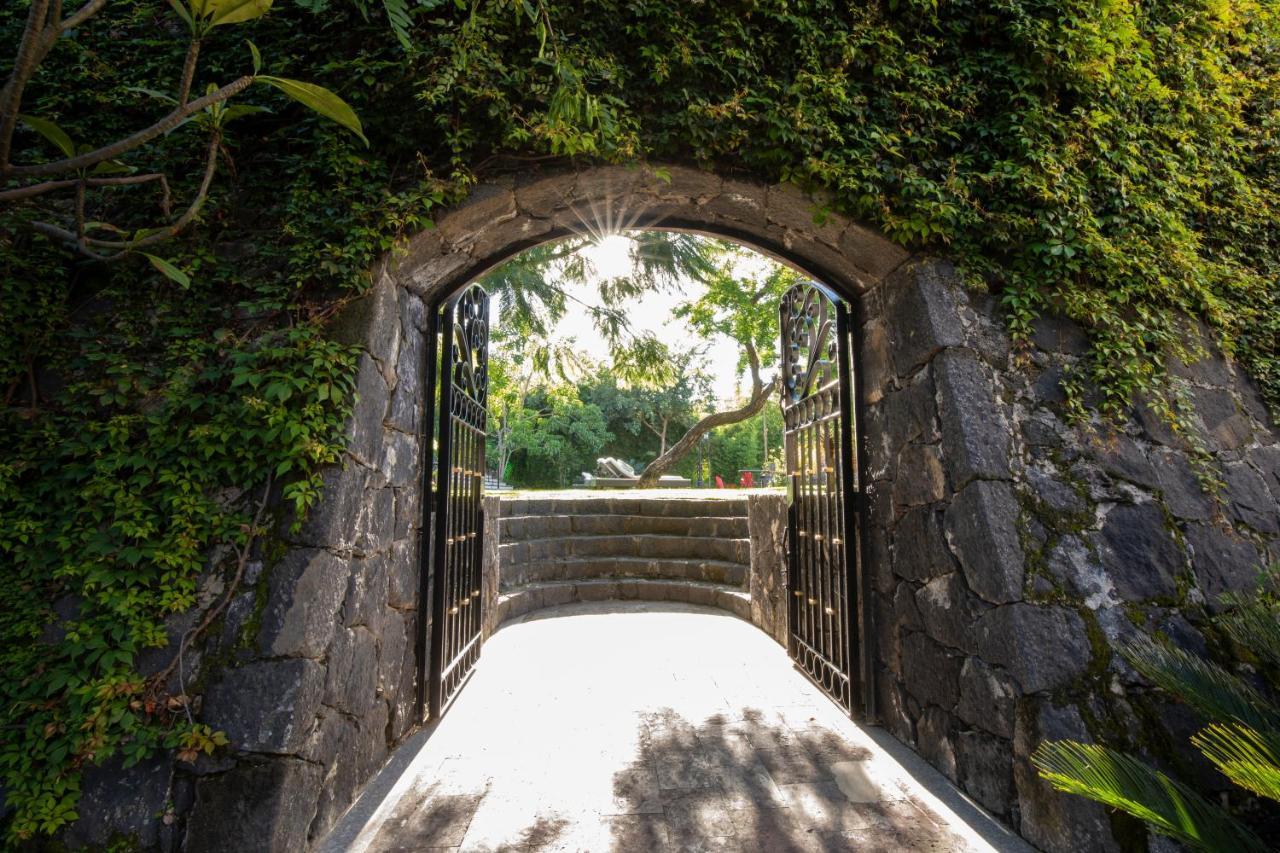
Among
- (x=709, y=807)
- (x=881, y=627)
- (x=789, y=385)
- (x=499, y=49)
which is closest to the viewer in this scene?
(x=709, y=807)

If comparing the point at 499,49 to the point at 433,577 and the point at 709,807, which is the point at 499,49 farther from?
the point at 709,807

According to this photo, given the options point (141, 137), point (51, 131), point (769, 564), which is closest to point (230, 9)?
point (141, 137)

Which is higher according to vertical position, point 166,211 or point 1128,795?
point 166,211

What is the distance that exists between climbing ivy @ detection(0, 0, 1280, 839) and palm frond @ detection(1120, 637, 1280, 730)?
1075mm

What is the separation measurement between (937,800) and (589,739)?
1.41 m

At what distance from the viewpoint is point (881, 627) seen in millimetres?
2883

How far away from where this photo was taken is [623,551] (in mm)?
6332

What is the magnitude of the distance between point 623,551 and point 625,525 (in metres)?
0.32

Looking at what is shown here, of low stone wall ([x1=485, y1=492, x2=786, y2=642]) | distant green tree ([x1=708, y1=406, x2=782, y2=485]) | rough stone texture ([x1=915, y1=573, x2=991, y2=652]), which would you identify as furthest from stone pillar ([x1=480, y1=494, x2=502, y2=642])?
distant green tree ([x1=708, y1=406, x2=782, y2=485])

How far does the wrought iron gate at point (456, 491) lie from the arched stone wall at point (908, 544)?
6.2 inches

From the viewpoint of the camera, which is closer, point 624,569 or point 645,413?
point 624,569

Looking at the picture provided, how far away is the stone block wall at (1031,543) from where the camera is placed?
195cm

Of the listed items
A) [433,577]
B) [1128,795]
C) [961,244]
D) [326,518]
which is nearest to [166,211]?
[326,518]

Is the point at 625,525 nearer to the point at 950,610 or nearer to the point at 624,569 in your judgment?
the point at 624,569
